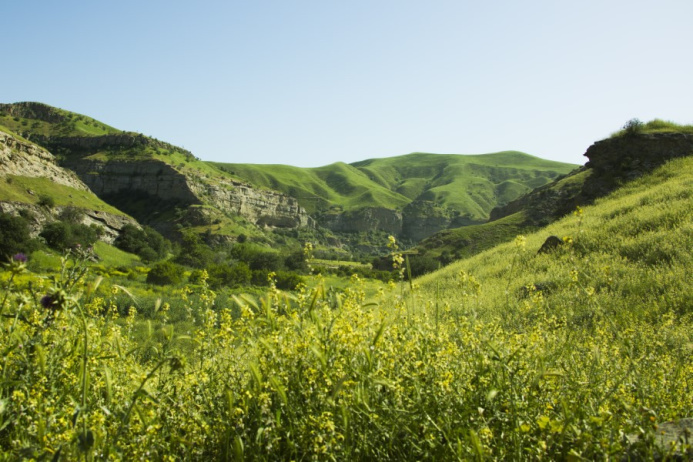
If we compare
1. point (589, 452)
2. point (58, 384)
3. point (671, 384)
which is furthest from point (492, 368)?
point (58, 384)

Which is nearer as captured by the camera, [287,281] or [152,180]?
[287,281]

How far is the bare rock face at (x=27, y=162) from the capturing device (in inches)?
3019

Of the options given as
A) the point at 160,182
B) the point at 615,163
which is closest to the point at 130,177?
the point at 160,182

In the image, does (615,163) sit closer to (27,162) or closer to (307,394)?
(307,394)

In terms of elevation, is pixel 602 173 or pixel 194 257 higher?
pixel 602 173

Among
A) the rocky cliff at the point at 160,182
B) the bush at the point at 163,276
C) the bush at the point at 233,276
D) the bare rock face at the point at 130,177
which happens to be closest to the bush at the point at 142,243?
the bush at the point at 163,276

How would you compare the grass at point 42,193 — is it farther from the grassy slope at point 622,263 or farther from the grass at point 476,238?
the grassy slope at point 622,263

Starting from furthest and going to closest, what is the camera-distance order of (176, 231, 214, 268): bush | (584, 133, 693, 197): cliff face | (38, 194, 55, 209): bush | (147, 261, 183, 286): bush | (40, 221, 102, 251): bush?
(38, 194, 55, 209): bush → (176, 231, 214, 268): bush → (40, 221, 102, 251): bush → (147, 261, 183, 286): bush → (584, 133, 693, 197): cliff face

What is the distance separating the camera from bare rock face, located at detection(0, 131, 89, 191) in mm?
76688

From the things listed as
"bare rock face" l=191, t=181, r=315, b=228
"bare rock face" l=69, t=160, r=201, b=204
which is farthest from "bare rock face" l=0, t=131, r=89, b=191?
"bare rock face" l=191, t=181, r=315, b=228

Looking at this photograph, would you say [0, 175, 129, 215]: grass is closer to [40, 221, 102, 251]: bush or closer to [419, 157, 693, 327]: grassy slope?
[40, 221, 102, 251]: bush

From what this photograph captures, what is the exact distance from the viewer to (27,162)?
81625mm

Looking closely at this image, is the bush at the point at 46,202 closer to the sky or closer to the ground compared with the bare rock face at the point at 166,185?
closer to the ground

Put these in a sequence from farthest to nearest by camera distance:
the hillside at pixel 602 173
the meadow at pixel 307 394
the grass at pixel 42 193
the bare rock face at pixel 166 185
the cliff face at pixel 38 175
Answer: the bare rock face at pixel 166 185
the grass at pixel 42 193
the cliff face at pixel 38 175
the hillside at pixel 602 173
the meadow at pixel 307 394
